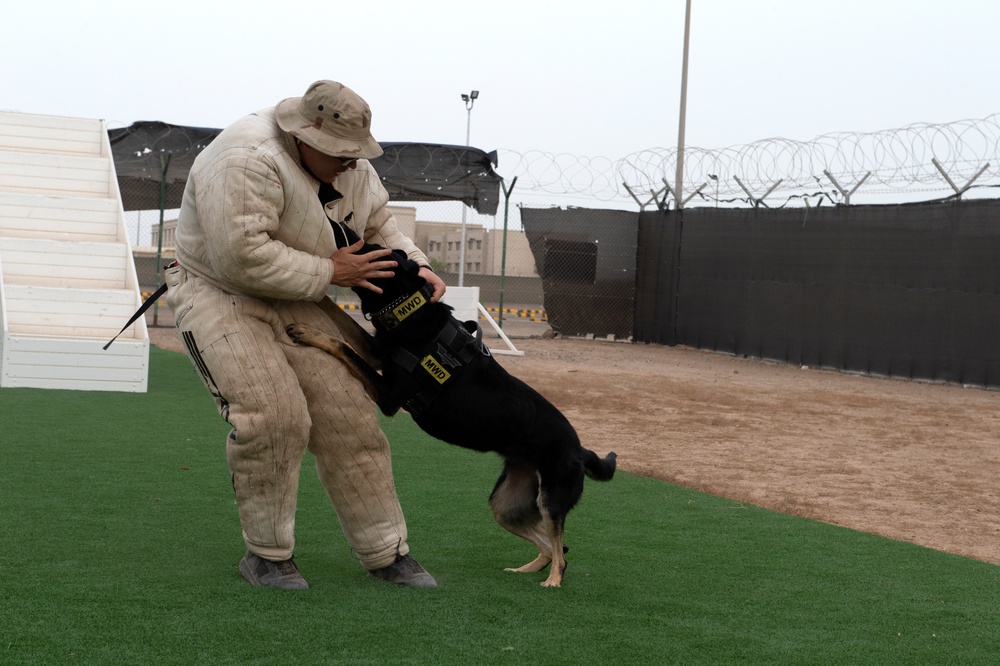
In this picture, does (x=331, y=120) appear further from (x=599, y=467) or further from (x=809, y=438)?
(x=809, y=438)

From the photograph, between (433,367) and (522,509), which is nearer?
(433,367)

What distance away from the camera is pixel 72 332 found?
9.32m

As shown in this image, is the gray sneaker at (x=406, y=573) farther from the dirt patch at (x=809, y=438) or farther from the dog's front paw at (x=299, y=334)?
the dirt patch at (x=809, y=438)

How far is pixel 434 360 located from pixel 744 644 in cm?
139

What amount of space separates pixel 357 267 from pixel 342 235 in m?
0.21

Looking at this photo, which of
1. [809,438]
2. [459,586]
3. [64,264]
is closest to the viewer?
[459,586]

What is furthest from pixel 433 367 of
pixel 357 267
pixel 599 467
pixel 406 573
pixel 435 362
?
pixel 599 467

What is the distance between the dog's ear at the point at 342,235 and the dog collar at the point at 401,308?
28cm

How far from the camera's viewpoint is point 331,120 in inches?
133

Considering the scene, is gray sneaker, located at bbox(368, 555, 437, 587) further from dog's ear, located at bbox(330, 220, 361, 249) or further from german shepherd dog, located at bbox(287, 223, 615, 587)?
dog's ear, located at bbox(330, 220, 361, 249)

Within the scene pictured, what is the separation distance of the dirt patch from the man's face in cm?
341

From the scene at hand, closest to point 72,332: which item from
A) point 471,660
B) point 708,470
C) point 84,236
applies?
point 84,236

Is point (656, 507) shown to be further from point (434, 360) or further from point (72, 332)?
point (72, 332)

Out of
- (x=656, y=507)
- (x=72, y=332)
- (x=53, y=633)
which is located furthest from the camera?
(x=72, y=332)
